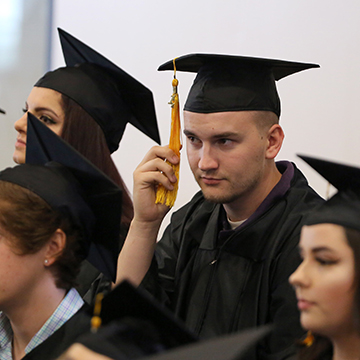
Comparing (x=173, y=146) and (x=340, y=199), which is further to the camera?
(x=173, y=146)

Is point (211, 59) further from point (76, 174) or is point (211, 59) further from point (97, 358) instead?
point (97, 358)

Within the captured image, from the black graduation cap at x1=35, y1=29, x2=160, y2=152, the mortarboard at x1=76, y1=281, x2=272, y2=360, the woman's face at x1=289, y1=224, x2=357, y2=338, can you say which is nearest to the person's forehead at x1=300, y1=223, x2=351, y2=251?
the woman's face at x1=289, y1=224, x2=357, y2=338

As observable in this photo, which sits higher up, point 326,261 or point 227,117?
point 227,117

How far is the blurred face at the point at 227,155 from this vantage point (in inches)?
56.2

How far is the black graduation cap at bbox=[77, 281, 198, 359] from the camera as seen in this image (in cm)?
68

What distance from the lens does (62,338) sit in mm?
1143

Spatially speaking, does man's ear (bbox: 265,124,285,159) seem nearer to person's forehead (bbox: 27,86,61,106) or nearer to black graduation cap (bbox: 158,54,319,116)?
black graduation cap (bbox: 158,54,319,116)

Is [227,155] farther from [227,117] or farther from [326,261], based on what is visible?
[326,261]

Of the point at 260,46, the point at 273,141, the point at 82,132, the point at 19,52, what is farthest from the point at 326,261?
the point at 19,52

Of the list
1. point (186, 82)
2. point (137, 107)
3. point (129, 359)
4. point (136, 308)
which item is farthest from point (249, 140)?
point (186, 82)

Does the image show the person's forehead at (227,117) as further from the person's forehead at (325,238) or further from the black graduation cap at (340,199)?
the person's forehead at (325,238)

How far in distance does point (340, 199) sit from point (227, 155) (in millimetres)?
531

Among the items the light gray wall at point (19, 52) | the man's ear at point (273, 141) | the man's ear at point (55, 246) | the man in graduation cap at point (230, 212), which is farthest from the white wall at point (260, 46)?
the man's ear at point (55, 246)

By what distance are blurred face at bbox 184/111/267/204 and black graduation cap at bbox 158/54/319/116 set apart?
0.04 m
